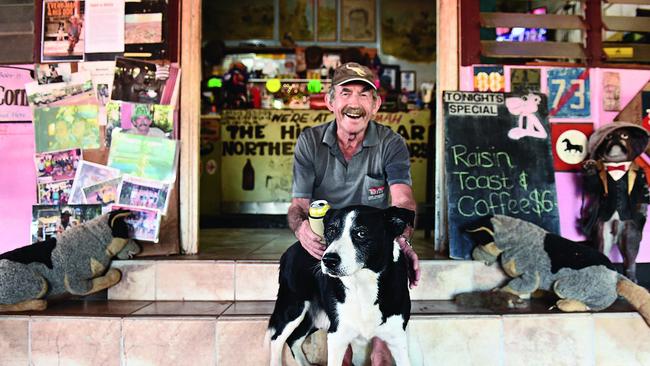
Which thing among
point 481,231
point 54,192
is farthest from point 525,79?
point 54,192

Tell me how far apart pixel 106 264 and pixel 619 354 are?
10.5 feet

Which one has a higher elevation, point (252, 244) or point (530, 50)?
point (530, 50)

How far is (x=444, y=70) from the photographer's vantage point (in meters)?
3.52

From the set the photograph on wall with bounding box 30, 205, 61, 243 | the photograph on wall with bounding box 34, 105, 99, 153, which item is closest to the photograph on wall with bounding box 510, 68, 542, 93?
the photograph on wall with bounding box 34, 105, 99, 153

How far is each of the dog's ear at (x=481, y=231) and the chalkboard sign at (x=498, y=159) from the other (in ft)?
0.36

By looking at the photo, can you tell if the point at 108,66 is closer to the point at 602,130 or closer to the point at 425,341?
the point at 425,341

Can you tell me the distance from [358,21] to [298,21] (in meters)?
0.93

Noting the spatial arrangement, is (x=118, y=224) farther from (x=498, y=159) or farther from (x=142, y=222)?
(x=498, y=159)

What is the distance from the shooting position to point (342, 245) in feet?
5.44

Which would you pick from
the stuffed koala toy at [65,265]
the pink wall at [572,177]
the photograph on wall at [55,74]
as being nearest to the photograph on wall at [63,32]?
the photograph on wall at [55,74]

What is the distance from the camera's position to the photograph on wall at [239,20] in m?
7.13

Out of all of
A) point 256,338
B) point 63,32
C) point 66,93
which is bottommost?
point 256,338

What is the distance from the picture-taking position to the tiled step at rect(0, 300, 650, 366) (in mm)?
2561

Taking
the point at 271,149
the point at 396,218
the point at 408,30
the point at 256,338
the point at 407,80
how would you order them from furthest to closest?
1. the point at 408,30
2. the point at 407,80
3. the point at 271,149
4. the point at 256,338
5. the point at 396,218
